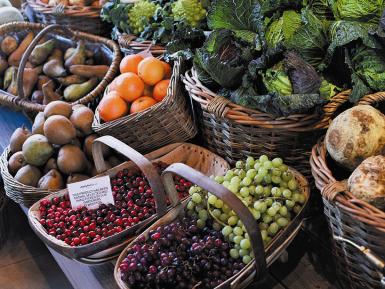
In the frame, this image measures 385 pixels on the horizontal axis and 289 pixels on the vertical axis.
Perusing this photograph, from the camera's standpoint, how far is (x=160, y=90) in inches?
67.2

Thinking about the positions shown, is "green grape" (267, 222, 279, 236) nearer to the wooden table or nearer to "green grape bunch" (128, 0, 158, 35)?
the wooden table

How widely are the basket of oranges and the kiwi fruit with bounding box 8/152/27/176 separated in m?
0.31

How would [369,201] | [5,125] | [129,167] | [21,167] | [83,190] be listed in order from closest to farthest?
[369,201], [83,190], [129,167], [21,167], [5,125]

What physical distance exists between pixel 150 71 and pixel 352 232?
994 mm

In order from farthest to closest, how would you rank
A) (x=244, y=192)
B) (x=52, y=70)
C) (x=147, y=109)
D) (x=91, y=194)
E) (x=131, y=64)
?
(x=52, y=70), (x=131, y=64), (x=147, y=109), (x=91, y=194), (x=244, y=192)

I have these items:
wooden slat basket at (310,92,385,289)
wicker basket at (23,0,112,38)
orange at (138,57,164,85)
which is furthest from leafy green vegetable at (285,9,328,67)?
wicker basket at (23,0,112,38)

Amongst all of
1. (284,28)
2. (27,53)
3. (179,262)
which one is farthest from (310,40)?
(27,53)

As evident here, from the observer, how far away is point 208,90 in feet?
4.75

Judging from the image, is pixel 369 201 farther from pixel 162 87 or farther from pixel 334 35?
pixel 162 87

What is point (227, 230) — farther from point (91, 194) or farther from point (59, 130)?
point (59, 130)

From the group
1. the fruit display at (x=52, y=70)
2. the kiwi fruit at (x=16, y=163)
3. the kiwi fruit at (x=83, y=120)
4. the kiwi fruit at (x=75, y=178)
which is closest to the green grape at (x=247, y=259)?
the kiwi fruit at (x=75, y=178)

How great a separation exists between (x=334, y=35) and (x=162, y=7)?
968 mm

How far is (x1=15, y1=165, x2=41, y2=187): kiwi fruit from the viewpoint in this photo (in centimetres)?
164

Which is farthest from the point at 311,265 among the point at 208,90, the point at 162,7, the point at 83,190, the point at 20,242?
the point at 20,242
